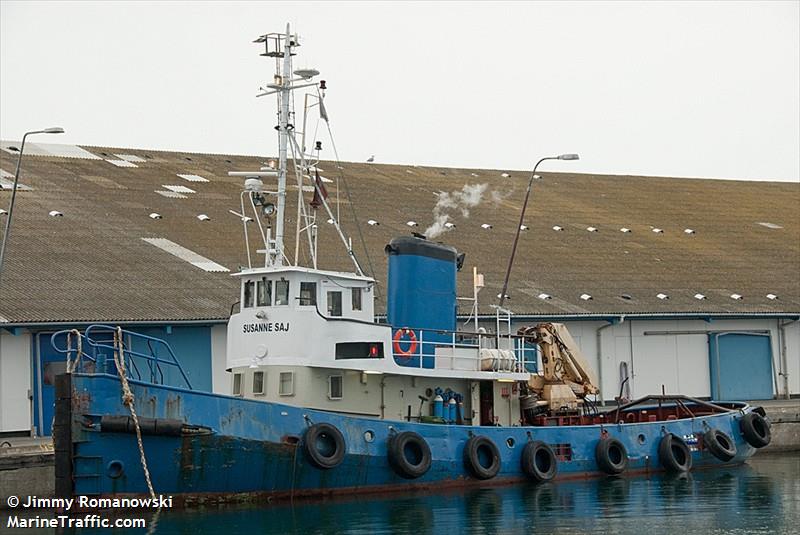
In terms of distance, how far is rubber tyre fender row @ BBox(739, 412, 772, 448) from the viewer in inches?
1339

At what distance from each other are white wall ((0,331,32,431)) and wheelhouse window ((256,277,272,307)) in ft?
28.0

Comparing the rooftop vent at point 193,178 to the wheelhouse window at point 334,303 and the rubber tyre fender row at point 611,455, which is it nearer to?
the wheelhouse window at point 334,303

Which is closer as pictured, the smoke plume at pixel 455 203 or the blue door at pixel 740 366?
the blue door at pixel 740 366

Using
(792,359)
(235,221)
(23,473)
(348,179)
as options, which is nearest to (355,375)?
(23,473)

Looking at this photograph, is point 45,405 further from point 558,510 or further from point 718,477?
point 718,477

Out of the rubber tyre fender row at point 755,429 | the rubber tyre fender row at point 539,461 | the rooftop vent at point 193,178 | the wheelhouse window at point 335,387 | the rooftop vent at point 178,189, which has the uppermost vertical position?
the rooftop vent at point 193,178

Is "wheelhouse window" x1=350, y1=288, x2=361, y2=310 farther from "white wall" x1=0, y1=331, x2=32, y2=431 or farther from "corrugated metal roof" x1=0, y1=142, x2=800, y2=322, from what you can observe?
"white wall" x1=0, y1=331, x2=32, y2=431

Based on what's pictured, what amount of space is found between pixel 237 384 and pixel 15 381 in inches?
319

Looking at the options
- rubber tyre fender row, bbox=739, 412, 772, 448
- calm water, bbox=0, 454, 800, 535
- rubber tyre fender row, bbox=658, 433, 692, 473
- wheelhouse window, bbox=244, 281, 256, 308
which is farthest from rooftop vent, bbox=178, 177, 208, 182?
calm water, bbox=0, 454, 800, 535

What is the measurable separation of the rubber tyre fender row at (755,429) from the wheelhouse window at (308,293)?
41.8 ft

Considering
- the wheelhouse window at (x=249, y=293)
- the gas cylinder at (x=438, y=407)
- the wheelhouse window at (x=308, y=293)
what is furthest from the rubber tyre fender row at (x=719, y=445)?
the wheelhouse window at (x=249, y=293)

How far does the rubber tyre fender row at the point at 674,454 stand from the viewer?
31.7 metres

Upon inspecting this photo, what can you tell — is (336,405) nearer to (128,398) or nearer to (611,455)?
(128,398)

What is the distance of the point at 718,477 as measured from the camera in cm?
3184
